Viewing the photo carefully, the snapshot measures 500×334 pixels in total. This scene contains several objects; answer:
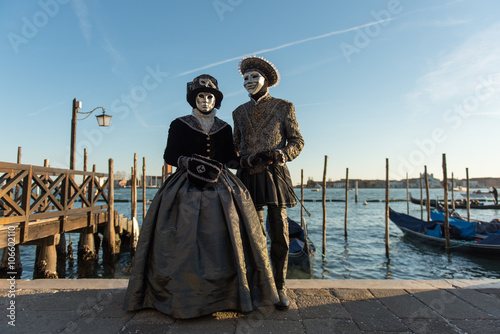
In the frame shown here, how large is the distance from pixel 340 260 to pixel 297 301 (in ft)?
30.4

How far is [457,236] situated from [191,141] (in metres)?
12.9

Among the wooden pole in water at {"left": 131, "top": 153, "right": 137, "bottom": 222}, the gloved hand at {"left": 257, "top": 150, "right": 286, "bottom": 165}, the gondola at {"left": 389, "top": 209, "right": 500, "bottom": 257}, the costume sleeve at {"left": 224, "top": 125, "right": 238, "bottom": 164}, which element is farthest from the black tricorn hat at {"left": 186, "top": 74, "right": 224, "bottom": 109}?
the gondola at {"left": 389, "top": 209, "right": 500, "bottom": 257}

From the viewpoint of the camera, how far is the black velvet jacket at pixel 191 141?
Result: 2.41 metres

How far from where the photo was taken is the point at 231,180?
92.5 inches

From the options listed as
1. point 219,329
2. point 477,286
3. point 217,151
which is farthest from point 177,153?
point 477,286

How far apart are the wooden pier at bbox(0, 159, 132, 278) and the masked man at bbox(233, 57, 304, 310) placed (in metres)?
2.79

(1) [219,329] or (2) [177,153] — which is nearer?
(1) [219,329]

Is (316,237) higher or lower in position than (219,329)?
lower

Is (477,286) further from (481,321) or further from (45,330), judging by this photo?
(45,330)

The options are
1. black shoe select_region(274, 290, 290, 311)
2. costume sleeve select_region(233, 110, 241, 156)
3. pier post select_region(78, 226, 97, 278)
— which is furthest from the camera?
pier post select_region(78, 226, 97, 278)

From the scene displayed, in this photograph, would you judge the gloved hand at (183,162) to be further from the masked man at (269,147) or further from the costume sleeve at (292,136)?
the costume sleeve at (292,136)

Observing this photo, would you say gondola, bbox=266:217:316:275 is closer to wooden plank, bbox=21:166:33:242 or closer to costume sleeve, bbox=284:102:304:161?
wooden plank, bbox=21:166:33:242

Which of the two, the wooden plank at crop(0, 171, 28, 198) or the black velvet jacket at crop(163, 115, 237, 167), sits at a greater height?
the black velvet jacket at crop(163, 115, 237, 167)

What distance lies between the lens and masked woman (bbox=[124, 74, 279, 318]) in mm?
1997
